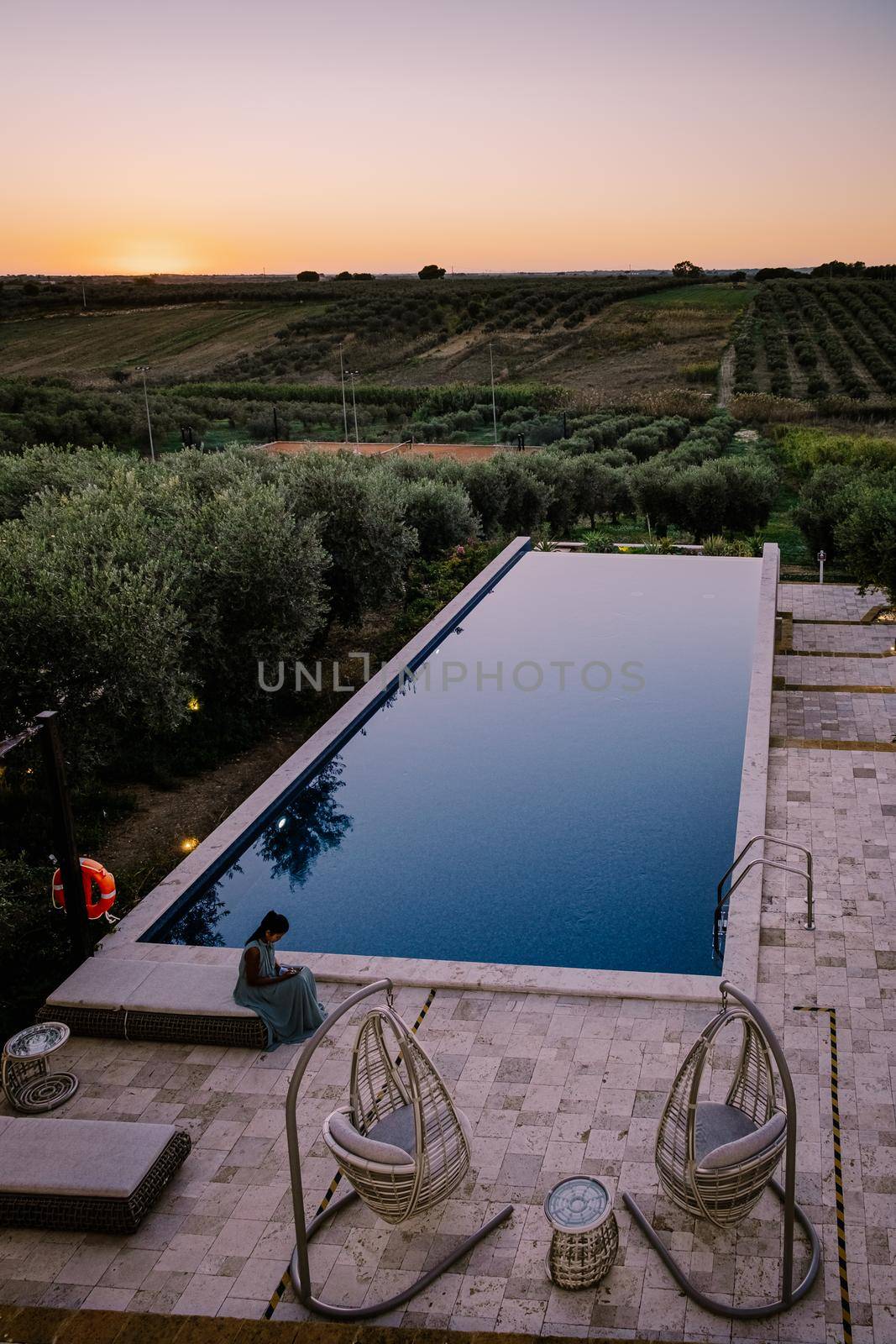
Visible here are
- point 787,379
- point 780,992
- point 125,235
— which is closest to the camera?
point 780,992

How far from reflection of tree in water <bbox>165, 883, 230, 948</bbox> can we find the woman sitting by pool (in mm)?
1594

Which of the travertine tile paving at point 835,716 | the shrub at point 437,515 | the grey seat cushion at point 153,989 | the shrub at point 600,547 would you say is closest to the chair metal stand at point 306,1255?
the grey seat cushion at point 153,989

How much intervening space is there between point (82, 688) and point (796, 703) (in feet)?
26.2

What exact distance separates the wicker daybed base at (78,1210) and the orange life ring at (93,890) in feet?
7.92

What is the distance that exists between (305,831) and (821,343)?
201ft

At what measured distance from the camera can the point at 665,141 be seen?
36000 millimetres

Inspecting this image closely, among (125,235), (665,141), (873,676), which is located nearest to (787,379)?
(665,141)

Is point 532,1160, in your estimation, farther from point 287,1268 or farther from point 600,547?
point 600,547

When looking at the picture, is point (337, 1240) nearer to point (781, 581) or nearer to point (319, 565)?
point (319, 565)

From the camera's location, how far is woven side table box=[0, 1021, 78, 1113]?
573 centimetres

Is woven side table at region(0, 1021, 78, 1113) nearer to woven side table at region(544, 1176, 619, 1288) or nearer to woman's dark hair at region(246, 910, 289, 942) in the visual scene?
woman's dark hair at region(246, 910, 289, 942)

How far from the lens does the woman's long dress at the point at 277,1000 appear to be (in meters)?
6.21

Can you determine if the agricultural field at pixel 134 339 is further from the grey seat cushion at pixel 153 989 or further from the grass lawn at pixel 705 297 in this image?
the grey seat cushion at pixel 153 989

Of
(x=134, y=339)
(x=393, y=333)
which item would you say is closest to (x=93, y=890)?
(x=393, y=333)
